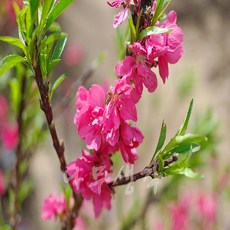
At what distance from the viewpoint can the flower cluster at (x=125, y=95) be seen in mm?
757

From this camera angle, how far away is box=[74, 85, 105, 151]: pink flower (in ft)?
2.59

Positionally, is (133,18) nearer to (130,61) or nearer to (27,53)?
(130,61)

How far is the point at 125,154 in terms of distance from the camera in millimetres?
812

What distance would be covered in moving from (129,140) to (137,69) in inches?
4.6

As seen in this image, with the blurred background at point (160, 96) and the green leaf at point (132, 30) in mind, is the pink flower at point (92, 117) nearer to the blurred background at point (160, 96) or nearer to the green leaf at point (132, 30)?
the green leaf at point (132, 30)

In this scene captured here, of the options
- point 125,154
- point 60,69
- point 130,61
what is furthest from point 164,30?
point 60,69

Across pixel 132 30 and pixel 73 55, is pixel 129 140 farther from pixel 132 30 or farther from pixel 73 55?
pixel 73 55

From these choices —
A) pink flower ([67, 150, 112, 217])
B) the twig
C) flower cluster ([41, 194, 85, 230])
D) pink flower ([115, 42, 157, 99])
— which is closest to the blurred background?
the twig

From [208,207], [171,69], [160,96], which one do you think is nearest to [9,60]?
[208,207]

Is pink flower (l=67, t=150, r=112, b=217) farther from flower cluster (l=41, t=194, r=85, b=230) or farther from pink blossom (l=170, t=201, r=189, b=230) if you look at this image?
pink blossom (l=170, t=201, r=189, b=230)

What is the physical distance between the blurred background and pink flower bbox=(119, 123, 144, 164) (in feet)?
4.13

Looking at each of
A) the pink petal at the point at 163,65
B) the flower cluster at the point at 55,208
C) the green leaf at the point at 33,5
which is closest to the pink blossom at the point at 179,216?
the flower cluster at the point at 55,208

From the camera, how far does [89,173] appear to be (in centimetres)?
84

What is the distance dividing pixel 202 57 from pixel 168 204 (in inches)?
70.6
